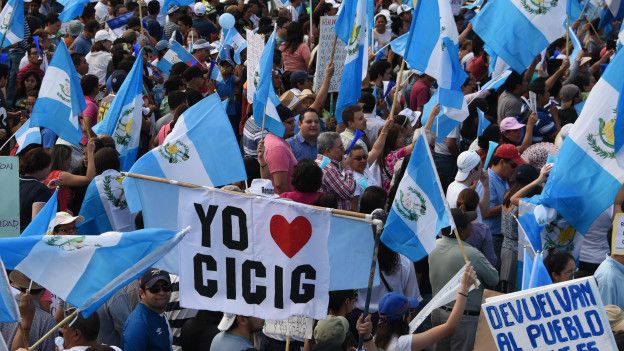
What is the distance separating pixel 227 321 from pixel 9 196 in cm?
217

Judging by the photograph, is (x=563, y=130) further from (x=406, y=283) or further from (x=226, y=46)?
(x=226, y=46)

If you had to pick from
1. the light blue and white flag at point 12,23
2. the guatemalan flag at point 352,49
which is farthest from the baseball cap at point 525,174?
the light blue and white flag at point 12,23

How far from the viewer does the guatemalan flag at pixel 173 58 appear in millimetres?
16281

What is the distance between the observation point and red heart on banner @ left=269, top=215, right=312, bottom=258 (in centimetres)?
791

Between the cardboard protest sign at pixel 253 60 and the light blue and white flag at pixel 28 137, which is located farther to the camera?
the cardboard protest sign at pixel 253 60

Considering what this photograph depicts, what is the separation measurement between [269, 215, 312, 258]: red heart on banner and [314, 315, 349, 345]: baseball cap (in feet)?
1.82

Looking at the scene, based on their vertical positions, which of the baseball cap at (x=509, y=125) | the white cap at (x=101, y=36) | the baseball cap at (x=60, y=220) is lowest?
the white cap at (x=101, y=36)

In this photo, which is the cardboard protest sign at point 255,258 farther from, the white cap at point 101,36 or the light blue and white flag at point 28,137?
the white cap at point 101,36

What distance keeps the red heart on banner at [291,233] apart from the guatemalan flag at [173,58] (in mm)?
8575

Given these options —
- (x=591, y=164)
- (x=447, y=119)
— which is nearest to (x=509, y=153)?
(x=447, y=119)

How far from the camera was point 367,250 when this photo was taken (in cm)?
826

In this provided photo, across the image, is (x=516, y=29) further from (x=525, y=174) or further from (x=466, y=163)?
(x=466, y=163)

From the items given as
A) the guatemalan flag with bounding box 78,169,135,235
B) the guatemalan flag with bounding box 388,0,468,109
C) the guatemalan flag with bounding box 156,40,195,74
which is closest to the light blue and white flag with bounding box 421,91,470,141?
the guatemalan flag with bounding box 388,0,468,109

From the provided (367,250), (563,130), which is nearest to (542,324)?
(367,250)
